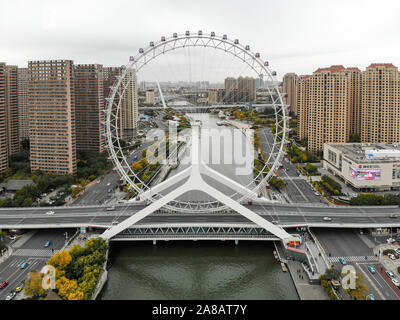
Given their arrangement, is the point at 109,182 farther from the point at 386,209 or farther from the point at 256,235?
the point at 386,209

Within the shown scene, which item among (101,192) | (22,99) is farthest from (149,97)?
(22,99)

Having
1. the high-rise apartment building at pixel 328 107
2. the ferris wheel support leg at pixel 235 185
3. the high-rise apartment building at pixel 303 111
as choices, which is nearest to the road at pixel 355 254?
the ferris wheel support leg at pixel 235 185

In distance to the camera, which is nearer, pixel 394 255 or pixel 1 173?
pixel 394 255

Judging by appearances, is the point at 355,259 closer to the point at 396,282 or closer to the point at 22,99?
the point at 396,282

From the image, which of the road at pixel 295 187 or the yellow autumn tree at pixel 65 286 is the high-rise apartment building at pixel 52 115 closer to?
the road at pixel 295 187

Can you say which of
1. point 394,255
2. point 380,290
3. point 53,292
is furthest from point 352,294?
point 53,292

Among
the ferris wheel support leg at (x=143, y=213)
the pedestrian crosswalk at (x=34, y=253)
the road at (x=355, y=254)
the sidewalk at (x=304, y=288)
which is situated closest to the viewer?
the sidewalk at (x=304, y=288)
